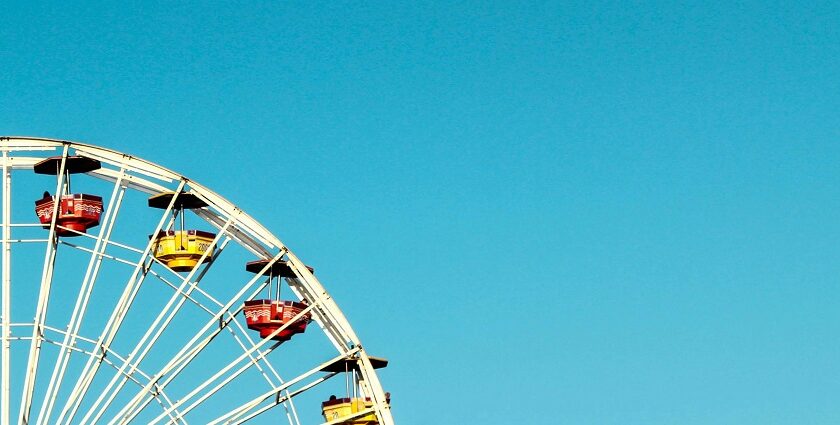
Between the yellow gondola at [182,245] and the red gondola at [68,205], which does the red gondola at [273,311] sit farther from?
the red gondola at [68,205]

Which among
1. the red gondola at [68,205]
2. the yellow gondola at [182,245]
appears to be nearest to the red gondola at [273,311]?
the yellow gondola at [182,245]

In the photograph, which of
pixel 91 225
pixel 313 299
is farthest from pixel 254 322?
pixel 91 225

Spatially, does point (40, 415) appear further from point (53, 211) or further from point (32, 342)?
point (53, 211)

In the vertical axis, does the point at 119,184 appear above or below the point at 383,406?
above

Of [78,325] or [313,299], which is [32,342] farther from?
[313,299]

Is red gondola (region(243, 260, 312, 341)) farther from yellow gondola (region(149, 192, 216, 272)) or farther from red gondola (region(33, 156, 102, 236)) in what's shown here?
red gondola (region(33, 156, 102, 236))

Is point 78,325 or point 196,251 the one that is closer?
point 78,325

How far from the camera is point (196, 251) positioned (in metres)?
59.1

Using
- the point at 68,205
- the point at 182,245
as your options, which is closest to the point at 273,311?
the point at 182,245

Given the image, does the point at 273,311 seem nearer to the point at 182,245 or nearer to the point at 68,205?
the point at 182,245

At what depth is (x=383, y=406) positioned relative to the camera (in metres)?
59.8

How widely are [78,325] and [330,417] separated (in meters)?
9.21

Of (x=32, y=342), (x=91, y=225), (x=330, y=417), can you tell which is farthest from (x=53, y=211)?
(x=330, y=417)

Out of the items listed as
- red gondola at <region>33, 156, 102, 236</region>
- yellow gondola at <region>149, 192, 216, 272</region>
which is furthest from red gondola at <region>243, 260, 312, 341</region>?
red gondola at <region>33, 156, 102, 236</region>
